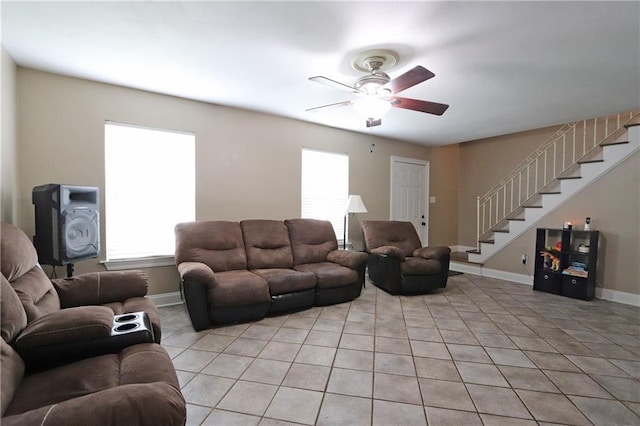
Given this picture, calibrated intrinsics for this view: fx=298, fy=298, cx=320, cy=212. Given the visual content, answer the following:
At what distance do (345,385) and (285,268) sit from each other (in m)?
1.90

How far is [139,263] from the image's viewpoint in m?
3.35

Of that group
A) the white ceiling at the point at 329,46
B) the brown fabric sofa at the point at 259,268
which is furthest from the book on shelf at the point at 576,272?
the brown fabric sofa at the point at 259,268

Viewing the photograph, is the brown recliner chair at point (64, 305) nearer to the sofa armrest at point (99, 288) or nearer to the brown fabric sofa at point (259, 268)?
the sofa armrest at point (99, 288)

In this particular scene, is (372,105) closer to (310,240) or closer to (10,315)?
(310,240)

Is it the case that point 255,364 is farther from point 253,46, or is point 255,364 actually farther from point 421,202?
point 421,202

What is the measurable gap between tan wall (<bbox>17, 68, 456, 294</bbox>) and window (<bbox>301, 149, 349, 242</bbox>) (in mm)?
137

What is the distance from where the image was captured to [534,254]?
4.71 meters

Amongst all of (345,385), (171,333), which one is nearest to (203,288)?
(171,333)

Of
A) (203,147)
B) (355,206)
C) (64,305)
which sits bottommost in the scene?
(64,305)

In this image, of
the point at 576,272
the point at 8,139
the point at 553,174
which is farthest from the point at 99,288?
the point at 553,174

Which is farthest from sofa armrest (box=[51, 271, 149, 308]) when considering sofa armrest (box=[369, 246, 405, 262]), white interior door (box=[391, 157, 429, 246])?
white interior door (box=[391, 157, 429, 246])

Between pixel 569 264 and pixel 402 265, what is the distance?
242 cm

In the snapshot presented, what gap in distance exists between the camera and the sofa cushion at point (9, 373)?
1.06 m

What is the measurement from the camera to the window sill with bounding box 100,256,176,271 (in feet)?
10.5
